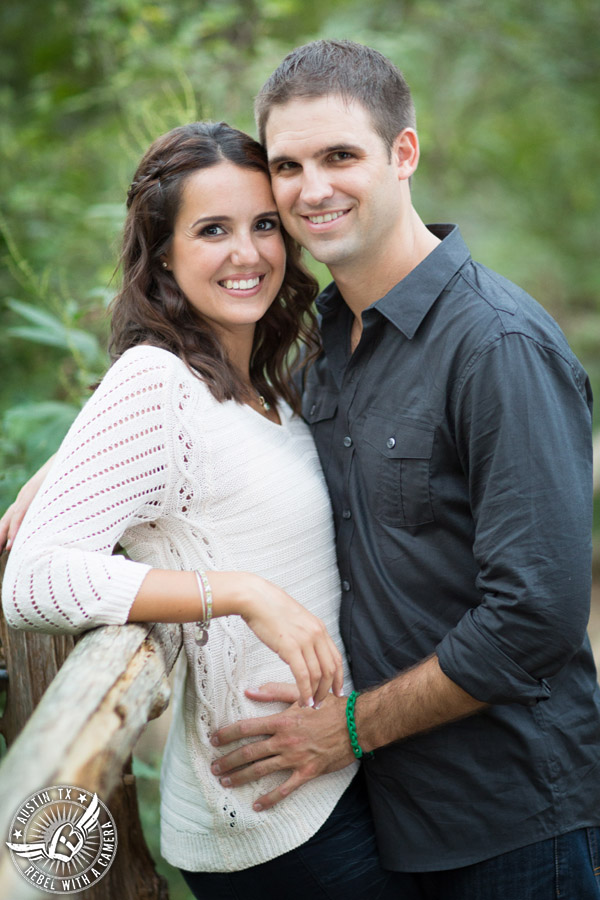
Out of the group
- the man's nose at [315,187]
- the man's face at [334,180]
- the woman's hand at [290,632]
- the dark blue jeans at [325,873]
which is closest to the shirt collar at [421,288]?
the man's face at [334,180]

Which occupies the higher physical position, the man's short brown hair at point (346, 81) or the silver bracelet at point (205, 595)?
the man's short brown hair at point (346, 81)

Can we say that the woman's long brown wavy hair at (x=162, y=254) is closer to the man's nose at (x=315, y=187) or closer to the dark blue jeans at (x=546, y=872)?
the man's nose at (x=315, y=187)

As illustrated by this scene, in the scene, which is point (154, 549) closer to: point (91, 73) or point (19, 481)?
point (19, 481)

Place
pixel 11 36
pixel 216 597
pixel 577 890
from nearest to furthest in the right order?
pixel 216 597 < pixel 577 890 < pixel 11 36

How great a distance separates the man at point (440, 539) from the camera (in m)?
1.59

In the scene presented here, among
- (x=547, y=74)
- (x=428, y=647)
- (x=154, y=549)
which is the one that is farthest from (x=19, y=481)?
(x=547, y=74)

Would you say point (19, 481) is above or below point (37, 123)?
below

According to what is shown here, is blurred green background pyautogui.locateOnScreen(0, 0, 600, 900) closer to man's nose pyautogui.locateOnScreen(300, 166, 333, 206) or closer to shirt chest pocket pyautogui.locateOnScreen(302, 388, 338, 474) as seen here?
shirt chest pocket pyautogui.locateOnScreen(302, 388, 338, 474)

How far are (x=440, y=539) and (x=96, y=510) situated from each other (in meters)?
0.72

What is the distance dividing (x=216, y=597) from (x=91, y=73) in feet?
13.9

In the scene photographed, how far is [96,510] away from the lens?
1537 millimetres

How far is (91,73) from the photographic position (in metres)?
4.80

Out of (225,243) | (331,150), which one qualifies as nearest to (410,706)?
(225,243)

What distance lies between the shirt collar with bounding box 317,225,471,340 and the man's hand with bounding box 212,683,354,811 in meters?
0.84
